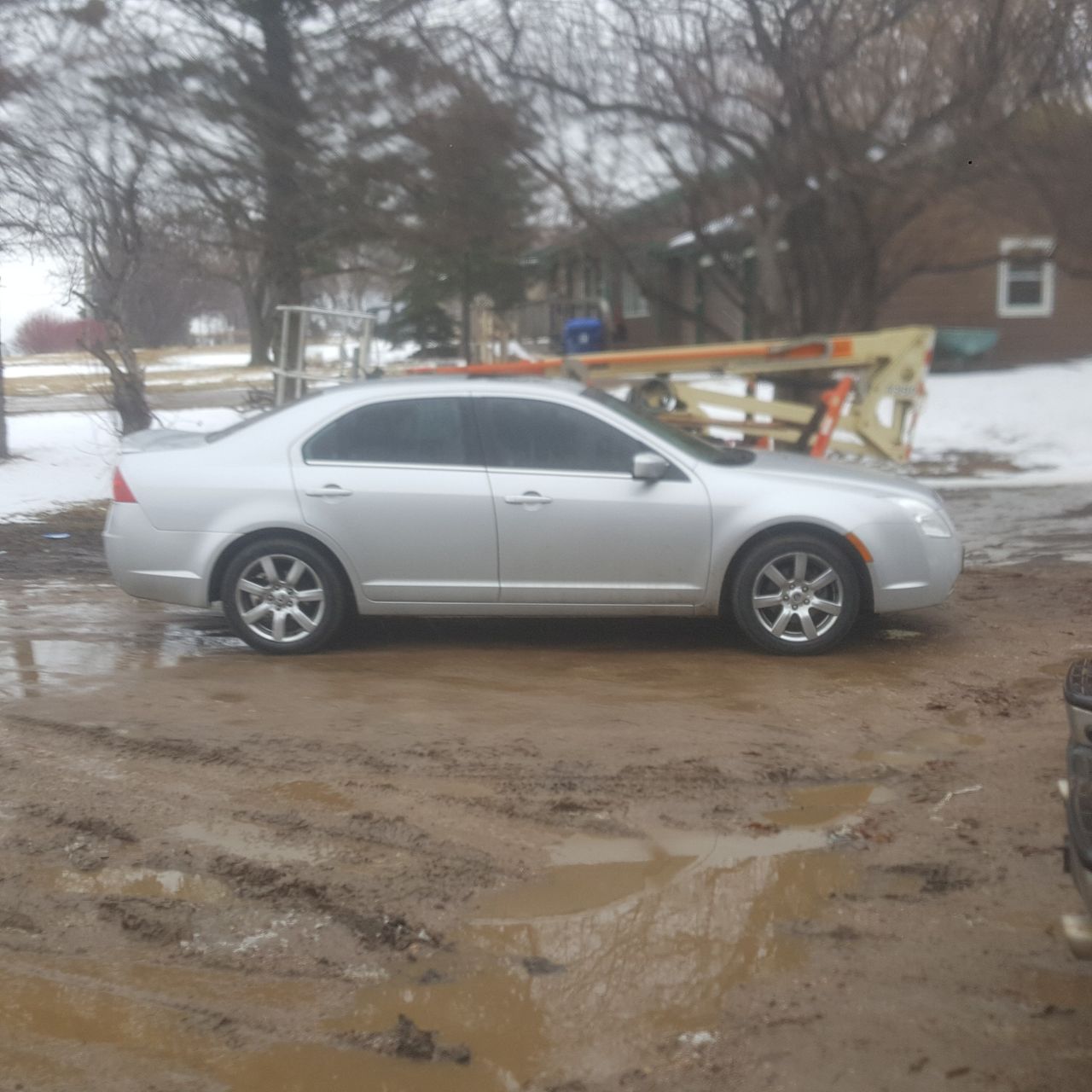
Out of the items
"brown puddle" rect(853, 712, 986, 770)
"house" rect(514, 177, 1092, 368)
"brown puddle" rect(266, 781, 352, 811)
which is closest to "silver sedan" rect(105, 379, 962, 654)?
"brown puddle" rect(853, 712, 986, 770)

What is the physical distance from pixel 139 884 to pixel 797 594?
4.04 meters

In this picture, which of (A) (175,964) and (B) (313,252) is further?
(B) (313,252)

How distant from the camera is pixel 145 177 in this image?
43.1 ft

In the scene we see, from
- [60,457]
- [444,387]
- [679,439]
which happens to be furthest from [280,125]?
[679,439]

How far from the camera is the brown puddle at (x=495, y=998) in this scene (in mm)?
3428

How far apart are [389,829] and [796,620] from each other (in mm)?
3187

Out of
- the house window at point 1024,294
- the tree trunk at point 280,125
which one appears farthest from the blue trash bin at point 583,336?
the tree trunk at point 280,125

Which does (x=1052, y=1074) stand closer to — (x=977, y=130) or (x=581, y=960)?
(x=581, y=960)

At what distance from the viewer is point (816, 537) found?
7.38 m

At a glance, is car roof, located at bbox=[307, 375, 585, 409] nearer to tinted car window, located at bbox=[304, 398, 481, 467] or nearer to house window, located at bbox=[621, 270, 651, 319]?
tinted car window, located at bbox=[304, 398, 481, 467]

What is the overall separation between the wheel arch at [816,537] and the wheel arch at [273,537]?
2.06 m

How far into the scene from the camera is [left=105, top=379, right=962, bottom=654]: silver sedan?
7.38 meters

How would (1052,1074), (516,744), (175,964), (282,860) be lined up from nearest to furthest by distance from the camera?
(1052,1074), (175,964), (282,860), (516,744)

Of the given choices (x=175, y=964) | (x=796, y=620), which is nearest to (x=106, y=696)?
(x=175, y=964)
